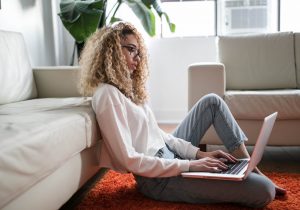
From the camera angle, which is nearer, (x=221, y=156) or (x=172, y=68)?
(x=221, y=156)

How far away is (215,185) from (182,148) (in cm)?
24

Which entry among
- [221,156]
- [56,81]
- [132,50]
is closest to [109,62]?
[132,50]

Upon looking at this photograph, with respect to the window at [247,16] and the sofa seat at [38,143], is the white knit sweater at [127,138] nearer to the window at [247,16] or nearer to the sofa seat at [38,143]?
the sofa seat at [38,143]

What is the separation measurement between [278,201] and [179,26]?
2593 millimetres

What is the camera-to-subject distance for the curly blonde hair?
1261 millimetres

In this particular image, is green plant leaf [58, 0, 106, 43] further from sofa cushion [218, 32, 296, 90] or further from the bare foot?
the bare foot

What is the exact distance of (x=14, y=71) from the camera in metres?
1.93

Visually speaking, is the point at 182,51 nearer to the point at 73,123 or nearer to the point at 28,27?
the point at 28,27

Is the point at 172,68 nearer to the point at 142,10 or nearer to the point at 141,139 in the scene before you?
the point at 142,10

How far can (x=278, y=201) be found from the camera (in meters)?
1.35

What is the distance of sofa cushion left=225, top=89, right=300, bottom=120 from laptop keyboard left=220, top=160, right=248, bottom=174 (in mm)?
651

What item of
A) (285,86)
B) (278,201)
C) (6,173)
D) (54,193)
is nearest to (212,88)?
(285,86)

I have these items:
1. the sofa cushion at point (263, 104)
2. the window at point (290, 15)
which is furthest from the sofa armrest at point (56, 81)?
the window at point (290, 15)

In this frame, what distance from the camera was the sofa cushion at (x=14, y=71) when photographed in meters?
1.81
